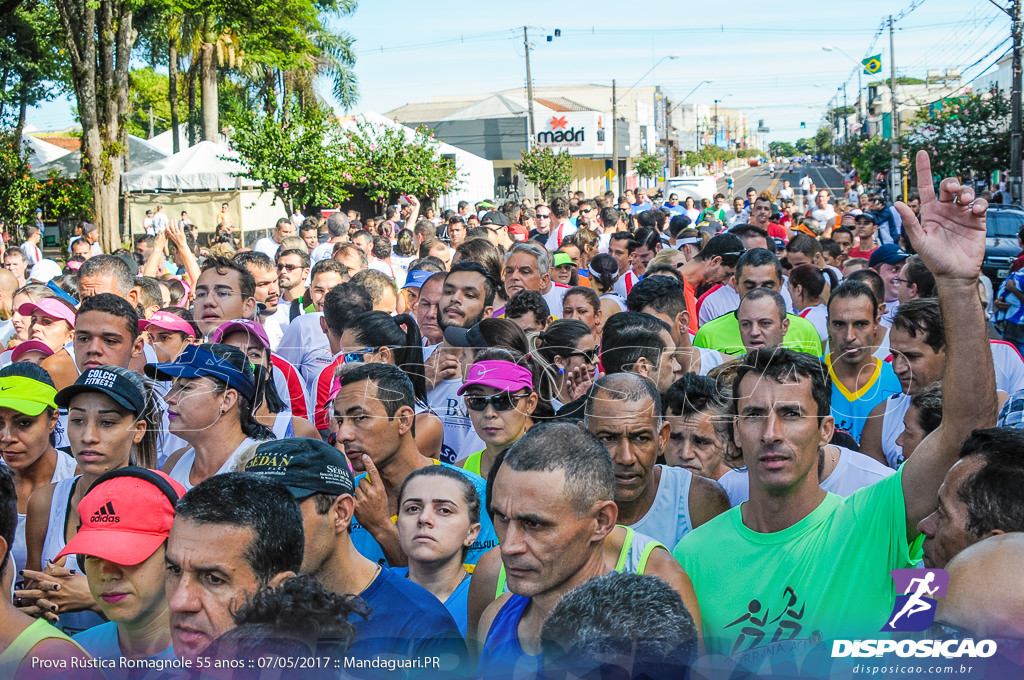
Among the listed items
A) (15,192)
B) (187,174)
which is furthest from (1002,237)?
(15,192)

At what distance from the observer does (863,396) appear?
16.0 ft

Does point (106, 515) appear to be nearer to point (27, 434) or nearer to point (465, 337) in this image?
point (27, 434)

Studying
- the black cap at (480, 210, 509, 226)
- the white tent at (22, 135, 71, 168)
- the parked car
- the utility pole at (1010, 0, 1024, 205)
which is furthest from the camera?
the white tent at (22, 135, 71, 168)

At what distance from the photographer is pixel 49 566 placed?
316cm

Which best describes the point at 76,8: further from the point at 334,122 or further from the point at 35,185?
the point at 35,185

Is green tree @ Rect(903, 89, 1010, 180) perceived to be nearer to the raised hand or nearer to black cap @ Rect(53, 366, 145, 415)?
the raised hand

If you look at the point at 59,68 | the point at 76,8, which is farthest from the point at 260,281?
the point at 59,68

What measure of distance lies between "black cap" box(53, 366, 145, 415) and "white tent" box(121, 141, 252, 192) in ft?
73.9

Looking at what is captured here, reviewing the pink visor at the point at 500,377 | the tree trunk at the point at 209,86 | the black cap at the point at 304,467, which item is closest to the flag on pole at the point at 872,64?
the tree trunk at the point at 209,86

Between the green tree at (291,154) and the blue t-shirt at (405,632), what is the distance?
791 inches

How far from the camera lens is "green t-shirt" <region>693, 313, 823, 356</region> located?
18.9ft

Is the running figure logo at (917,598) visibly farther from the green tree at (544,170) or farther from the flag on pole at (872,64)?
the flag on pole at (872,64)

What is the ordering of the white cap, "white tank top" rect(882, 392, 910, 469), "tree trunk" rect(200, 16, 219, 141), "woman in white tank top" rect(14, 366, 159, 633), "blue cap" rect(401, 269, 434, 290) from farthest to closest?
"tree trunk" rect(200, 16, 219, 141)
the white cap
"blue cap" rect(401, 269, 434, 290)
"white tank top" rect(882, 392, 910, 469)
"woman in white tank top" rect(14, 366, 159, 633)

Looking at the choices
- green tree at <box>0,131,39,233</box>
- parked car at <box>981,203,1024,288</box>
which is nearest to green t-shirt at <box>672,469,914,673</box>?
parked car at <box>981,203,1024,288</box>
